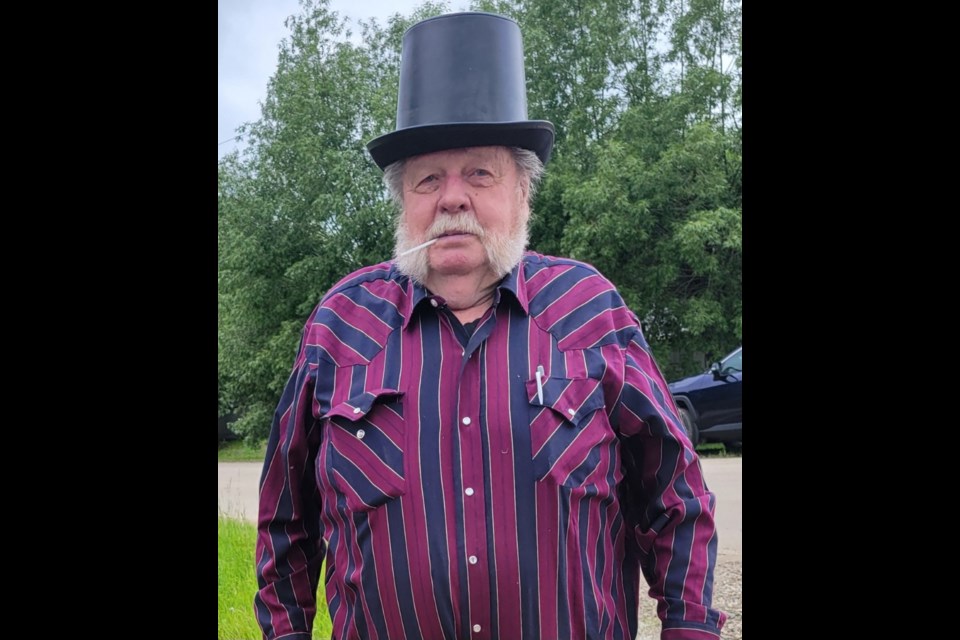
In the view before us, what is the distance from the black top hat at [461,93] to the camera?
5.97ft

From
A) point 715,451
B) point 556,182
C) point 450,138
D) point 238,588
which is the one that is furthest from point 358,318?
point 556,182

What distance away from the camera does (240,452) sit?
23.1 ft

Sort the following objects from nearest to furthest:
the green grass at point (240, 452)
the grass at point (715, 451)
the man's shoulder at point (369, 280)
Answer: the man's shoulder at point (369, 280) → the grass at point (715, 451) → the green grass at point (240, 452)

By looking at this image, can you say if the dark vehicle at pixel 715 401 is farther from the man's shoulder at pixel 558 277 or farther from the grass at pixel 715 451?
the man's shoulder at pixel 558 277

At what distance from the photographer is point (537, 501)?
1.59 m

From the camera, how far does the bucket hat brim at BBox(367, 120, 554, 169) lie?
5.92 feet

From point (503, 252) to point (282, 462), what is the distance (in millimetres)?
687

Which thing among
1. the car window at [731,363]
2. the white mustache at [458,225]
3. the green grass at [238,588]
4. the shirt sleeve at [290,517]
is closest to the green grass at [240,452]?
the green grass at [238,588]

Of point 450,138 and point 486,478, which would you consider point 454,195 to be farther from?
point 486,478

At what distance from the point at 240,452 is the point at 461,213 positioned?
5.79 meters

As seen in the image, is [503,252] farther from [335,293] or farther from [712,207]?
[712,207]

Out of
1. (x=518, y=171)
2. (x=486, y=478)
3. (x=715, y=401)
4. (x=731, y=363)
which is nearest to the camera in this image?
(x=486, y=478)
